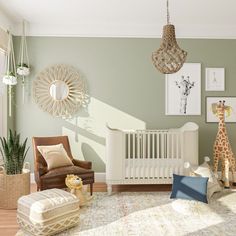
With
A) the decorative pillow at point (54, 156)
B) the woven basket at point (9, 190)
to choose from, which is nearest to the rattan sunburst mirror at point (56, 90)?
the decorative pillow at point (54, 156)

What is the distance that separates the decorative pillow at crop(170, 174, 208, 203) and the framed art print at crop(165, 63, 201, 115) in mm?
1487

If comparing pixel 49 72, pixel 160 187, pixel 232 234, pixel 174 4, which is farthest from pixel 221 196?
pixel 49 72

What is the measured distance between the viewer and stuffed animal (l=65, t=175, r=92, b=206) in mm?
3571

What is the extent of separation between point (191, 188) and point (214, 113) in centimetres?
175

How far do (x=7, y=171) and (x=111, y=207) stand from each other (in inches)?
49.9

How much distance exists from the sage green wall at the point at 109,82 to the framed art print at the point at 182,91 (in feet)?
0.29

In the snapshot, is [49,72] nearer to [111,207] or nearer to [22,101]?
[22,101]

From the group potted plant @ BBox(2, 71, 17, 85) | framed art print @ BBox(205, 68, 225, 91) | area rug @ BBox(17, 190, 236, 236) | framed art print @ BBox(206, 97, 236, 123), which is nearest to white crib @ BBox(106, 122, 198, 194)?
area rug @ BBox(17, 190, 236, 236)

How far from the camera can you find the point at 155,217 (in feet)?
10.5

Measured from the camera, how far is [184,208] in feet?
10.8

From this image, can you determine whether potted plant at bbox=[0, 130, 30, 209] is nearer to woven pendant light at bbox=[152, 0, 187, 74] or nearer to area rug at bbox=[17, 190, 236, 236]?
area rug at bbox=[17, 190, 236, 236]

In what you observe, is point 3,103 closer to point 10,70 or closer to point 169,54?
point 10,70

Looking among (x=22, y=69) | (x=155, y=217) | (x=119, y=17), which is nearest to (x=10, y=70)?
(x=22, y=69)

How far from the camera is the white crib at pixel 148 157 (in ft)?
13.5
